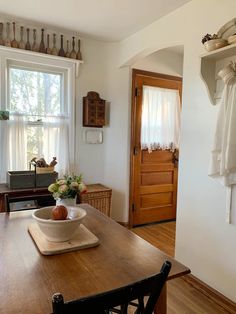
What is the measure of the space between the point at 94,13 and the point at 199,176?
1923mm

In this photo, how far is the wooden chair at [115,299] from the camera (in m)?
0.67

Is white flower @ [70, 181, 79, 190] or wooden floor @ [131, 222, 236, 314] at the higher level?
white flower @ [70, 181, 79, 190]

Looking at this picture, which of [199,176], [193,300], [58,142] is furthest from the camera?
[58,142]

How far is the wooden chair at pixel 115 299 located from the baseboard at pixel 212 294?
1421 millimetres

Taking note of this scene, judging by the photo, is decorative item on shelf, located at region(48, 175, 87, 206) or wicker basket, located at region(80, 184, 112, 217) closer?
decorative item on shelf, located at region(48, 175, 87, 206)

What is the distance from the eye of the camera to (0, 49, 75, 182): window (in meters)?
3.00

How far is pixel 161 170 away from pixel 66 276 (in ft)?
9.69

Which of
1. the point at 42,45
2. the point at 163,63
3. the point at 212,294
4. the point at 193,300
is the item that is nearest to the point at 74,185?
the point at 193,300

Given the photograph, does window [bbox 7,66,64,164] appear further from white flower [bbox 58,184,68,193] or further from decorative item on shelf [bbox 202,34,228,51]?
decorative item on shelf [bbox 202,34,228,51]

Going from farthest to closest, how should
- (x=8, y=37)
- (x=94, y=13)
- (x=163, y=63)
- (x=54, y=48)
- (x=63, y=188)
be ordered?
(x=163, y=63), (x=54, y=48), (x=8, y=37), (x=94, y=13), (x=63, y=188)

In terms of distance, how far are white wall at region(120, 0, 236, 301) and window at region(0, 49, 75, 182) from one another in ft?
4.76

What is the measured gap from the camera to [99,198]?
3.21m

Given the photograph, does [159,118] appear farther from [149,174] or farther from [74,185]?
[74,185]

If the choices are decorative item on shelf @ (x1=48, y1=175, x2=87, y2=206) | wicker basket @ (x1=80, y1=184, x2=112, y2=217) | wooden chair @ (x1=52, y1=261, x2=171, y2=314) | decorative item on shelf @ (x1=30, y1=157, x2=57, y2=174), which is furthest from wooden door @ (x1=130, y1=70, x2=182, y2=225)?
wooden chair @ (x1=52, y1=261, x2=171, y2=314)
